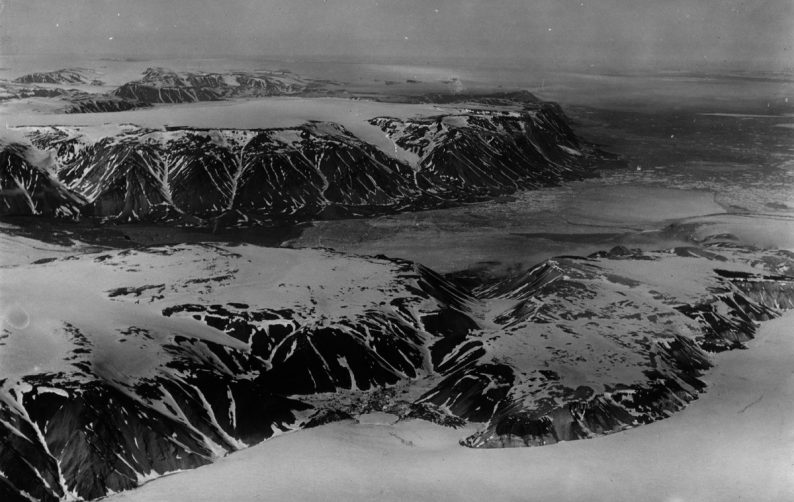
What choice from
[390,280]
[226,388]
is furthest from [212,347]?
[390,280]

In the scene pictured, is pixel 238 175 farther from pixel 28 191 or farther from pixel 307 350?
pixel 307 350

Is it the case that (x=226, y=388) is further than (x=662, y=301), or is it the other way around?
(x=662, y=301)

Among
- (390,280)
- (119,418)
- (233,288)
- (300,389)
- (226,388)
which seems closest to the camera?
(119,418)

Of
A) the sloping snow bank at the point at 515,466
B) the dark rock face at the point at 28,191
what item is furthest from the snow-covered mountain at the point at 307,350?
the dark rock face at the point at 28,191

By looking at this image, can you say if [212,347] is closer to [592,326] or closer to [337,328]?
[337,328]

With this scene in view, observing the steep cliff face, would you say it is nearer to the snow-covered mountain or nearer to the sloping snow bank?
the snow-covered mountain

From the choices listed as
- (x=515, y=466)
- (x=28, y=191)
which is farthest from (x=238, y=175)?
(x=515, y=466)
